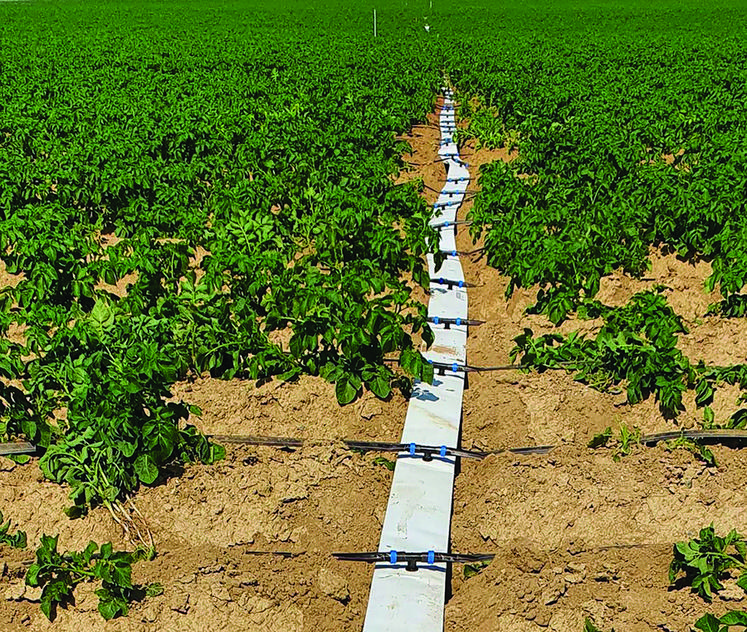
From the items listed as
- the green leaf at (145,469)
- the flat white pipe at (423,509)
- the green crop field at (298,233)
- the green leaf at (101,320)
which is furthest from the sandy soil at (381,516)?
the green leaf at (101,320)

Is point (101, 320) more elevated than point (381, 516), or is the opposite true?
point (101, 320)

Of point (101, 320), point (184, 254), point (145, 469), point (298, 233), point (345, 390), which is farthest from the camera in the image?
point (298, 233)

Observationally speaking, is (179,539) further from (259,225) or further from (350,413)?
(259,225)

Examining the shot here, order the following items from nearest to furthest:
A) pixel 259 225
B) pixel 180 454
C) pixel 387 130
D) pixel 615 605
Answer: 1. pixel 615 605
2. pixel 180 454
3. pixel 259 225
4. pixel 387 130

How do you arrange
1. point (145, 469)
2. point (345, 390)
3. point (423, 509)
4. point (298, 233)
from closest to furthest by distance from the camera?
point (145, 469) → point (423, 509) → point (345, 390) → point (298, 233)

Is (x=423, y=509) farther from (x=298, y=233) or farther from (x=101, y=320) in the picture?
(x=298, y=233)

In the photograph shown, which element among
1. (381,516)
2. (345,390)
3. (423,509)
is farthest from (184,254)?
(423,509)

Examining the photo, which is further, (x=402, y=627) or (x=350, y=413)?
(x=350, y=413)

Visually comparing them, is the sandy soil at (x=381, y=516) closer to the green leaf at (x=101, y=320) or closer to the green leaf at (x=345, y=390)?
the green leaf at (x=345, y=390)

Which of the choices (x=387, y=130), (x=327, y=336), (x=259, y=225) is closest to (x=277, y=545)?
(x=327, y=336)
